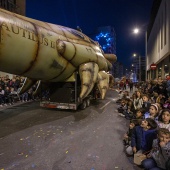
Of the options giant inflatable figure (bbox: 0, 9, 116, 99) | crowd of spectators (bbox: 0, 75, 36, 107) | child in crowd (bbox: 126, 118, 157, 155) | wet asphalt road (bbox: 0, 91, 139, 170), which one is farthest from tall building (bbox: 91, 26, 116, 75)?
child in crowd (bbox: 126, 118, 157, 155)

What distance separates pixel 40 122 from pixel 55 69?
227cm

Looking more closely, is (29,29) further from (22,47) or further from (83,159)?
(83,159)

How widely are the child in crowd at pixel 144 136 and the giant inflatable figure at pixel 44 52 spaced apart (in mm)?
4426

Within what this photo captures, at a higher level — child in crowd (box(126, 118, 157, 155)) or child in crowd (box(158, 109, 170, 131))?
child in crowd (box(158, 109, 170, 131))

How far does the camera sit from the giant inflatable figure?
608 cm

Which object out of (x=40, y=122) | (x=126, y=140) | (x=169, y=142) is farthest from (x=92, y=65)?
(x=169, y=142)

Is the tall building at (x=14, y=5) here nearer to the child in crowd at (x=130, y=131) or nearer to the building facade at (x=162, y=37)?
the building facade at (x=162, y=37)

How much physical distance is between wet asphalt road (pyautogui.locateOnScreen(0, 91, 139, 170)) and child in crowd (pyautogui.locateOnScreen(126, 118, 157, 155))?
0.38 metres

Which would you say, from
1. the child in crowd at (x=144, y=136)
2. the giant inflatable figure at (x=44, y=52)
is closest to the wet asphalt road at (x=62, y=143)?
the child in crowd at (x=144, y=136)

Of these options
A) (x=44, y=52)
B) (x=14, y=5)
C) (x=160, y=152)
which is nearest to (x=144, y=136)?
(x=160, y=152)

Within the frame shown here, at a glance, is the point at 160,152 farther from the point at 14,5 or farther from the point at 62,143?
the point at 14,5

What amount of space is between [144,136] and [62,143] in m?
2.26

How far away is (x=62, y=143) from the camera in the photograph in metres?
5.34

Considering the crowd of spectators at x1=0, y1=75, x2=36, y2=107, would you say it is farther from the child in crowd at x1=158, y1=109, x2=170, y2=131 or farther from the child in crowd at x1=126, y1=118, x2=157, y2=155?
the child in crowd at x1=158, y1=109, x2=170, y2=131
